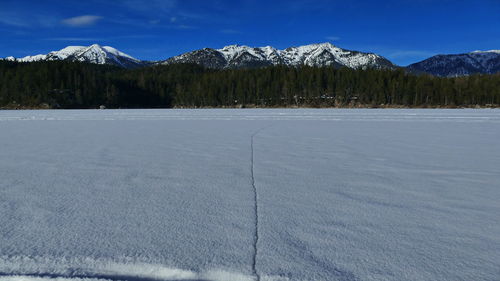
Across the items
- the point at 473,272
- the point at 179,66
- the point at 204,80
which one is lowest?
the point at 473,272

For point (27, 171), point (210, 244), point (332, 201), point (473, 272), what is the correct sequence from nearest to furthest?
point (473, 272) < point (210, 244) < point (332, 201) < point (27, 171)

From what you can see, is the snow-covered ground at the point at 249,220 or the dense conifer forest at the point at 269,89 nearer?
the snow-covered ground at the point at 249,220

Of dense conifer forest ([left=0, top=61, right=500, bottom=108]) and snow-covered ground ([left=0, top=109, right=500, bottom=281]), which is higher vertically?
dense conifer forest ([left=0, top=61, right=500, bottom=108])

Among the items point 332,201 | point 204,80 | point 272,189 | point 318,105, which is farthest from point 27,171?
point 204,80

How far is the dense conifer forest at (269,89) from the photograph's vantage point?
78938 mm

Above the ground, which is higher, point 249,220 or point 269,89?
point 269,89

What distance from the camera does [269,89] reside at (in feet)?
290

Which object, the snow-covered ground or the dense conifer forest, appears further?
the dense conifer forest

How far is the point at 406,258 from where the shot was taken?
230 centimetres

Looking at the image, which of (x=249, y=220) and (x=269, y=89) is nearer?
(x=249, y=220)

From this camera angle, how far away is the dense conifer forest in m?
78.9

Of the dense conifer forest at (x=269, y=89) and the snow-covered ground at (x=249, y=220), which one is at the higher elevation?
the dense conifer forest at (x=269, y=89)

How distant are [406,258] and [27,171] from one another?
533cm

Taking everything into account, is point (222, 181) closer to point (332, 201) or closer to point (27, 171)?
point (332, 201)
